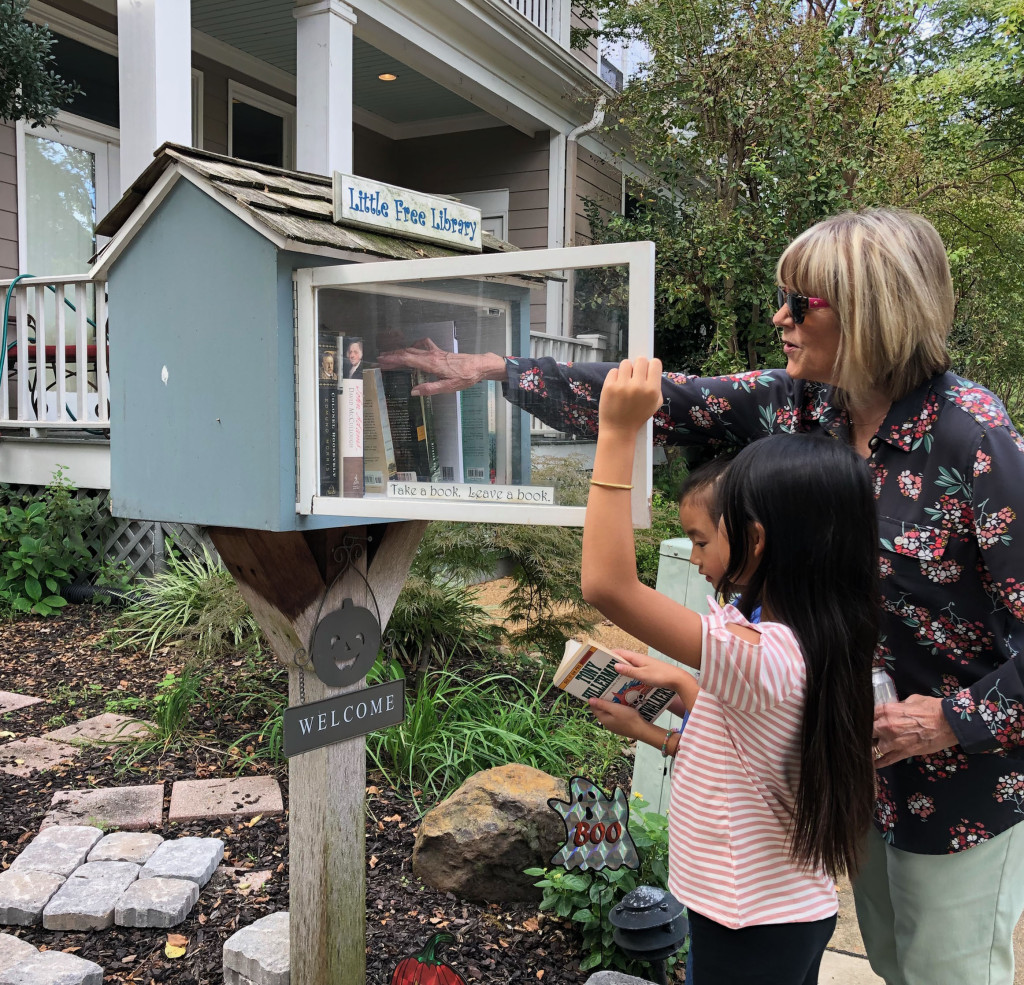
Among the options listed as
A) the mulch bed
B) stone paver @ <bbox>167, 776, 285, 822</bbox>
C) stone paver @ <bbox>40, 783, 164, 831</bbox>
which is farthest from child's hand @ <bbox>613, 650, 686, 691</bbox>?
stone paver @ <bbox>40, 783, 164, 831</bbox>

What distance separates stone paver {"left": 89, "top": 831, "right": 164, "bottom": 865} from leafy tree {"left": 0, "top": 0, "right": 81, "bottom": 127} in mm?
3557

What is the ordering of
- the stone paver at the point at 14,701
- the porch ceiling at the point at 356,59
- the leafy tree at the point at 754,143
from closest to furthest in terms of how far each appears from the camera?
1. the stone paver at the point at 14,701
2. the leafy tree at the point at 754,143
3. the porch ceiling at the point at 356,59

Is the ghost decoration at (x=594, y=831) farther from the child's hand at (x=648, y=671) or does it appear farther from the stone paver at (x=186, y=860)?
the stone paver at (x=186, y=860)

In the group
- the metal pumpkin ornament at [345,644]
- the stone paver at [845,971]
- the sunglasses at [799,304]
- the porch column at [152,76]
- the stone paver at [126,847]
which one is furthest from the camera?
the porch column at [152,76]

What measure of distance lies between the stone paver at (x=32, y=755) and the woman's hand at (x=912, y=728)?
3.00 m

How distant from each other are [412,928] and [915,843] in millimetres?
1482

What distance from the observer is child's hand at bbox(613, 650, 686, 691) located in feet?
4.67

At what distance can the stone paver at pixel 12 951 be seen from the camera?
7.01 feet

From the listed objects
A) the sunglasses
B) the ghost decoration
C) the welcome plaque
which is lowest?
the ghost decoration

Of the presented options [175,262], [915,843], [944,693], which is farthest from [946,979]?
[175,262]

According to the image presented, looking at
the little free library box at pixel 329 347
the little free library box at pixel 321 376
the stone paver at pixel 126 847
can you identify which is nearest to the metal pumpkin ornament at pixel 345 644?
the little free library box at pixel 321 376

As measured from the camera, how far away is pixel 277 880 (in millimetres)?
2635

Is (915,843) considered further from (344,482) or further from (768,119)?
(768,119)

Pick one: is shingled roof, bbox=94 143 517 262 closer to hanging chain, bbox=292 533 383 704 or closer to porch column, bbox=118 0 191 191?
hanging chain, bbox=292 533 383 704
